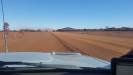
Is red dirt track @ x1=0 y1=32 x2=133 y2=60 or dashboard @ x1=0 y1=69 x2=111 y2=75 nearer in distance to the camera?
dashboard @ x1=0 y1=69 x2=111 y2=75

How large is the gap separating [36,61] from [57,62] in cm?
16

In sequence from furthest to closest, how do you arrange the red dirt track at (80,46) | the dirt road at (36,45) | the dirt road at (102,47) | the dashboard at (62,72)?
1. the dirt road at (36,45)
2. the red dirt track at (80,46)
3. the dirt road at (102,47)
4. the dashboard at (62,72)

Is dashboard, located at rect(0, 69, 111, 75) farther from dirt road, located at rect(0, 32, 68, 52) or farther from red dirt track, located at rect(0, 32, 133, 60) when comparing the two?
dirt road, located at rect(0, 32, 68, 52)

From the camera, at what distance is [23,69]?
289 centimetres

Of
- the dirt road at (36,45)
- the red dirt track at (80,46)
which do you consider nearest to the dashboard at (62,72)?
the red dirt track at (80,46)

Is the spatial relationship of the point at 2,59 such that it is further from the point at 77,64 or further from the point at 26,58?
the point at 77,64

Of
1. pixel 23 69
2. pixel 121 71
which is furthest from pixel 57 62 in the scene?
pixel 121 71

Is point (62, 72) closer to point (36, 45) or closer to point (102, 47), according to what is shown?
point (102, 47)

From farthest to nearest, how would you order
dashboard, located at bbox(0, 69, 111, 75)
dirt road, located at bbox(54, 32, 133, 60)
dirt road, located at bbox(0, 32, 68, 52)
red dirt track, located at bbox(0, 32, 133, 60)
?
dirt road, located at bbox(0, 32, 68, 52) → red dirt track, located at bbox(0, 32, 133, 60) → dirt road, located at bbox(54, 32, 133, 60) → dashboard, located at bbox(0, 69, 111, 75)

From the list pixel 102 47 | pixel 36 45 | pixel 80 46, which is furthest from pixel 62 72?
pixel 36 45

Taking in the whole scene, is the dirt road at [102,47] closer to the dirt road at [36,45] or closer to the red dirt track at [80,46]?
the red dirt track at [80,46]

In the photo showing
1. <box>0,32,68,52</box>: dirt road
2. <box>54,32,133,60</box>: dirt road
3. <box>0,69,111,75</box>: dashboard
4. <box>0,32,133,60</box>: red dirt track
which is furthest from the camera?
<box>0,32,68,52</box>: dirt road

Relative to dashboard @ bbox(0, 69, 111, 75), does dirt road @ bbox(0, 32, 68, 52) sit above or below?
below

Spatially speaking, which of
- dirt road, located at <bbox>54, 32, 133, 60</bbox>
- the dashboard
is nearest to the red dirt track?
dirt road, located at <bbox>54, 32, 133, 60</bbox>
